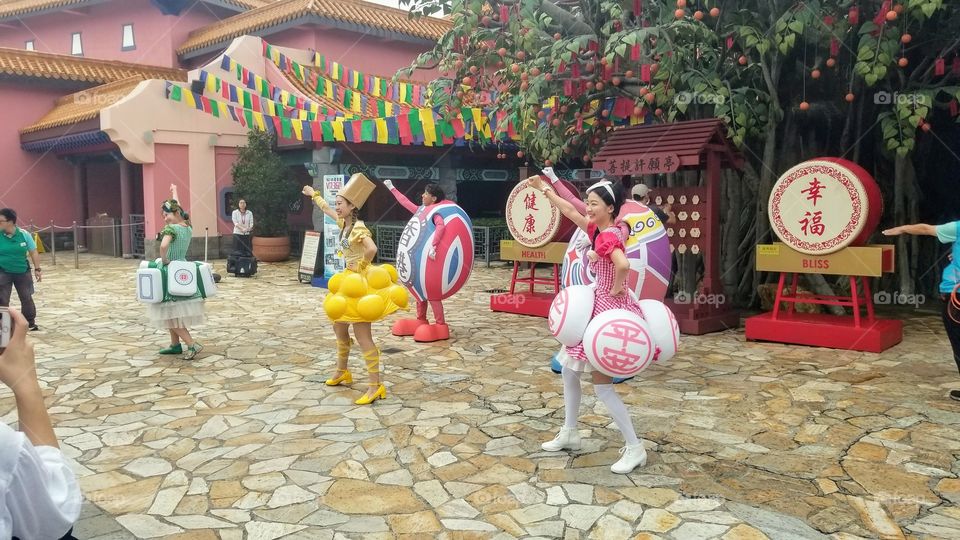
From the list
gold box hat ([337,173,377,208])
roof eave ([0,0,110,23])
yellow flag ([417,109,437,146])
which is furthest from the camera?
roof eave ([0,0,110,23])

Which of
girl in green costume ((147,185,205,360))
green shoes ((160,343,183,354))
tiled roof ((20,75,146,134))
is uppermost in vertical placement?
tiled roof ((20,75,146,134))

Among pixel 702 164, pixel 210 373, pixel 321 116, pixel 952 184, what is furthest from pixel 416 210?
pixel 952 184

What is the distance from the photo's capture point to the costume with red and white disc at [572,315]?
4172 mm

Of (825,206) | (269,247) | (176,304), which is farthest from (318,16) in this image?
(825,206)

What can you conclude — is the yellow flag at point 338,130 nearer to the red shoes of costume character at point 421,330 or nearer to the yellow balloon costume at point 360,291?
the red shoes of costume character at point 421,330

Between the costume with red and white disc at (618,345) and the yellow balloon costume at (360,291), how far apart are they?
6.62ft

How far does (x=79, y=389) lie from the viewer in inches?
242

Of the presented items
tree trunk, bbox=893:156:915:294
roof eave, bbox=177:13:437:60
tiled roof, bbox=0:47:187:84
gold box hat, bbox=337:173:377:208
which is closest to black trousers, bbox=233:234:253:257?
tiled roof, bbox=0:47:187:84

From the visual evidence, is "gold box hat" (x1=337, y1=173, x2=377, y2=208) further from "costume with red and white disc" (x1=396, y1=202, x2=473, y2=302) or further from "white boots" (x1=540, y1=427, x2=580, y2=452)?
"white boots" (x1=540, y1=427, x2=580, y2=452)

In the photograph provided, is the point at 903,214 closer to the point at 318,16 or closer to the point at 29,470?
the point at 29,470

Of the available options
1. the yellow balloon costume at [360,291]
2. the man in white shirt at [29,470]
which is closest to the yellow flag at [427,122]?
the yellow balloon costume at [360,291]

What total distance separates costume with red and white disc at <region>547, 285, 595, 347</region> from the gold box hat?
2242 mm

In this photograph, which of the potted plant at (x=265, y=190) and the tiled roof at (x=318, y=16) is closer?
the potted plant at (x=265, y=190)

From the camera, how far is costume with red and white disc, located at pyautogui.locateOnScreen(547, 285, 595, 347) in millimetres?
4172
